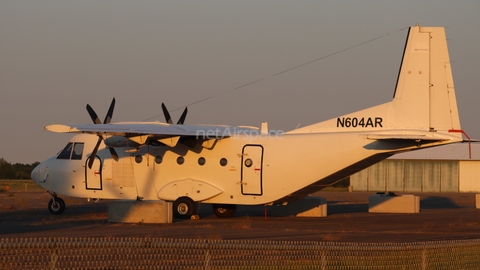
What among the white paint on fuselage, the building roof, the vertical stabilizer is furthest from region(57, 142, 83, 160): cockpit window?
the building roof

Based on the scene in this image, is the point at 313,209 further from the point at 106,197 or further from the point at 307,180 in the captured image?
the point at 106,197

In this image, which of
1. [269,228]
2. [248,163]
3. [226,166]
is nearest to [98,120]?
[226,166]

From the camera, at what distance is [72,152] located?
2991cm

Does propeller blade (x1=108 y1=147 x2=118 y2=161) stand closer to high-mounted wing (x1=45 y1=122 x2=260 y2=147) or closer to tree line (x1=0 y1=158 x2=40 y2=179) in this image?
high-mounted wing (x1=45 y1=122 x2=260 y2=147)

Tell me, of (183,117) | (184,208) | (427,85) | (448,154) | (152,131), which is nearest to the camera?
(427,85)

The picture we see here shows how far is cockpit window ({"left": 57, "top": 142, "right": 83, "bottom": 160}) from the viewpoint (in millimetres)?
29703

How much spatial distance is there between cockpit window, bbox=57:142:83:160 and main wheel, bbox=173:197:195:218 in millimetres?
5187

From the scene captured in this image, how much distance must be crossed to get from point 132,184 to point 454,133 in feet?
41.8

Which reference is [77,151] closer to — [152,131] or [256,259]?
[152,131]

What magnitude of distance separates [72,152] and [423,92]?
14.7 m

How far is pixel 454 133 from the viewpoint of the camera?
79.6 ft

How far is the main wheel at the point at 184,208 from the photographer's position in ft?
88.8

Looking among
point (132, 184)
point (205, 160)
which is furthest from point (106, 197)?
point (205, 160)

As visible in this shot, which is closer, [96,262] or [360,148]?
[96,262]
